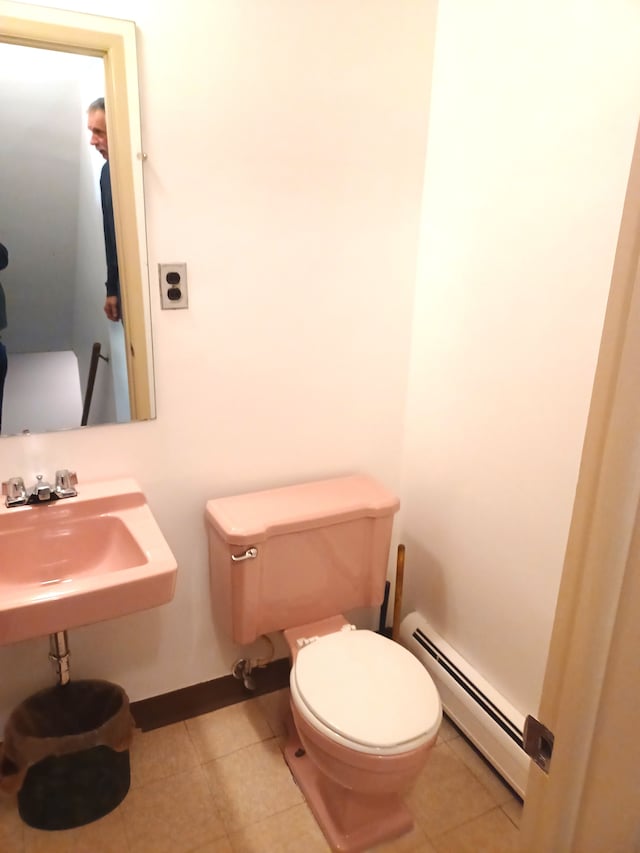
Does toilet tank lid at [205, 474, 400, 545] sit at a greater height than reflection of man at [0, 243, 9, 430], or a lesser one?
lesser

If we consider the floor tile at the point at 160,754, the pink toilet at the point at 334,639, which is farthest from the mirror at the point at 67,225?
the floor tile at the point at 160,754

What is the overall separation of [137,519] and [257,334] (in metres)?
0.62

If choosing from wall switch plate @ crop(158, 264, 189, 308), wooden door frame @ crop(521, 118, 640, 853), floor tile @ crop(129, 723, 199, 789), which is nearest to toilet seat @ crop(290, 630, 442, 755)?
floor tile @ crop(129, 723, 199, 789)

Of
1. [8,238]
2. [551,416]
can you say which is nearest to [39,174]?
[8,238]

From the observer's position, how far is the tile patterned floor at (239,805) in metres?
1.55

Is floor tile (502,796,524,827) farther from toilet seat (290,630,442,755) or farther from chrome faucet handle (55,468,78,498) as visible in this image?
chrome faucet handle (55,468,78,498)

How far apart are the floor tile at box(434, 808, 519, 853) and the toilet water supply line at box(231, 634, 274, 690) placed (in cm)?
71

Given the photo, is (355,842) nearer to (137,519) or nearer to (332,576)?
(332,576)

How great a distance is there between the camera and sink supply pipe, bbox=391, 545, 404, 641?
200 centimetres

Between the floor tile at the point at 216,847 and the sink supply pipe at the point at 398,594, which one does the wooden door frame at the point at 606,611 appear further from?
the sink supply pipe at the point at 398,594

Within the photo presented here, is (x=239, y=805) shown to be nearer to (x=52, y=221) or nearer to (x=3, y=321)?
(x=3, y=321)

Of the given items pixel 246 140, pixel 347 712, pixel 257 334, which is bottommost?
pixel 347 712

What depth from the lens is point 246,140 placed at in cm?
158

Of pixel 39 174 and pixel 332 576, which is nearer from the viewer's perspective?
pixel 39 174
